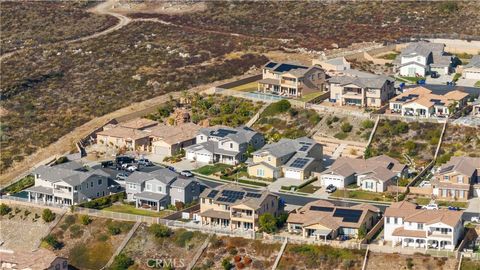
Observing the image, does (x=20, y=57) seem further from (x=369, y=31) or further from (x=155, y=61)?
(x=369, y=31)

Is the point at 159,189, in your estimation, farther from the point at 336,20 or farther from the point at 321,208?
the point at 336,20

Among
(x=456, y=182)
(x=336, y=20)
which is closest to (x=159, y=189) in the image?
(x=456, y=182)

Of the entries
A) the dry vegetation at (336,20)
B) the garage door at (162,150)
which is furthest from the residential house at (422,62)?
the garage door at (162,150)

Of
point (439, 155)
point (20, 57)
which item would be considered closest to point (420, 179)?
point (439, 155)

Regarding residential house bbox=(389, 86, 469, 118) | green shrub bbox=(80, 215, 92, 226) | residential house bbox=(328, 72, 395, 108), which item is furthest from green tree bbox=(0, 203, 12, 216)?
residential house bbox=(389, 86, 469, 118)

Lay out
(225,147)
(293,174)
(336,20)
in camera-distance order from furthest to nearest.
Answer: (336,20) < (225,147) < (293,174)

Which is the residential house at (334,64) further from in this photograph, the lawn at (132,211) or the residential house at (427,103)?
the lawn at (132,211)
